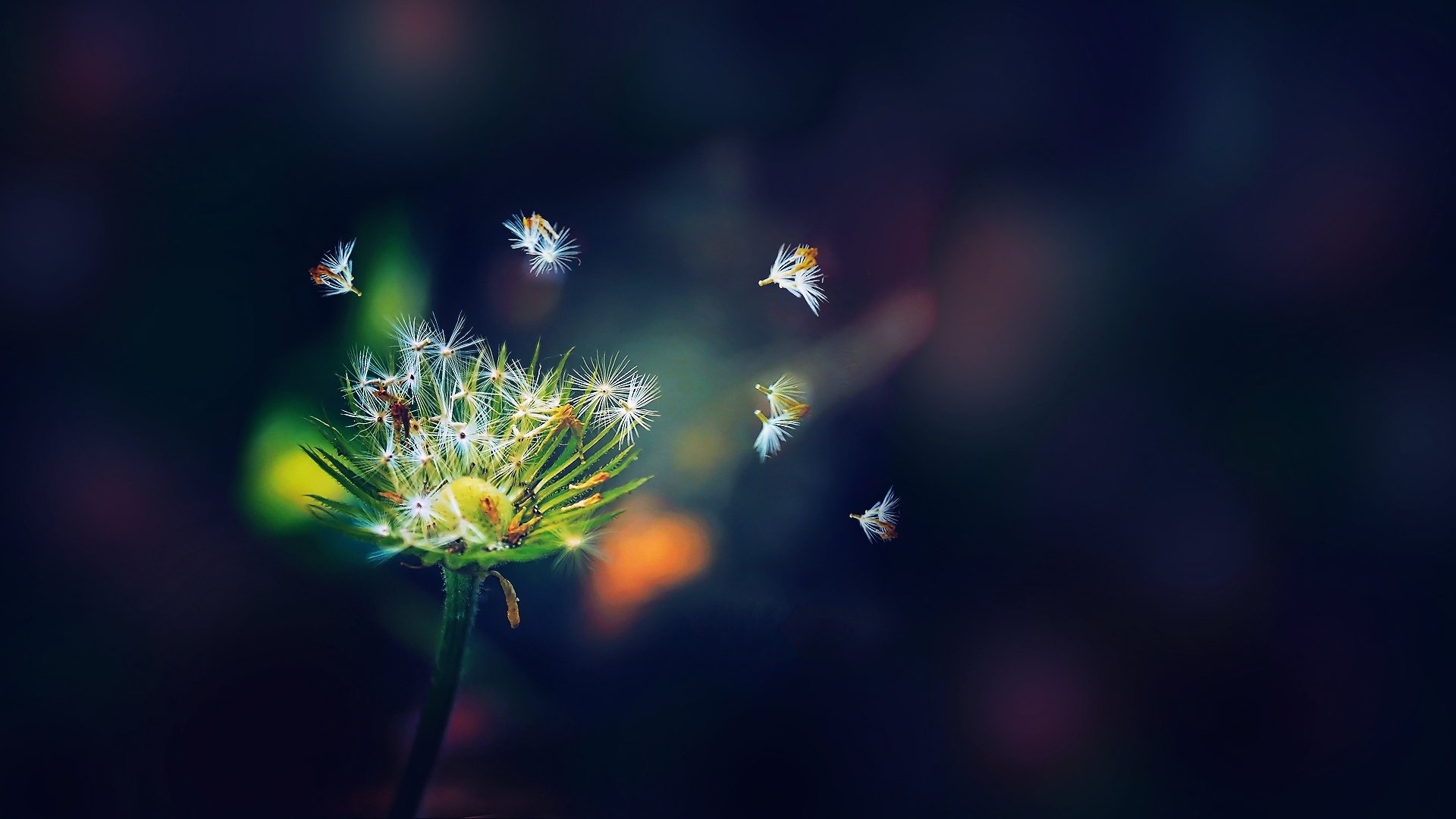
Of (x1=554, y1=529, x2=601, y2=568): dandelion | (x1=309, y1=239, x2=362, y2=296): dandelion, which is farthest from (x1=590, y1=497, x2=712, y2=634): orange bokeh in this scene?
(x1=309, y1=239, x2=362, y2=296): dandelion

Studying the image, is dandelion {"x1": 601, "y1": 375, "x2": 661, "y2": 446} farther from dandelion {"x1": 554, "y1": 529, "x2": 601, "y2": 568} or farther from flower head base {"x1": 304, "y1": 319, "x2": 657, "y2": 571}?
dandelion {"x1": 554, "y1": 529, "x2": 601, "y2": 568}

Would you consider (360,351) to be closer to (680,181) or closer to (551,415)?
(551,415)

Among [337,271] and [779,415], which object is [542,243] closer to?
[337,271]

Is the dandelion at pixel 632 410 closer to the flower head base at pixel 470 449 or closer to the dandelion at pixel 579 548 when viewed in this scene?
the flower head base at pixel 470 449

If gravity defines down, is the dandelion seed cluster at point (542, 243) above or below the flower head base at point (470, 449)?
above

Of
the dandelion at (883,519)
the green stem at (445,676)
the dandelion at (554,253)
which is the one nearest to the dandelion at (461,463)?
the green stem at (445,676)

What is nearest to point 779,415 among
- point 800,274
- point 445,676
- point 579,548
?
point 800,274
